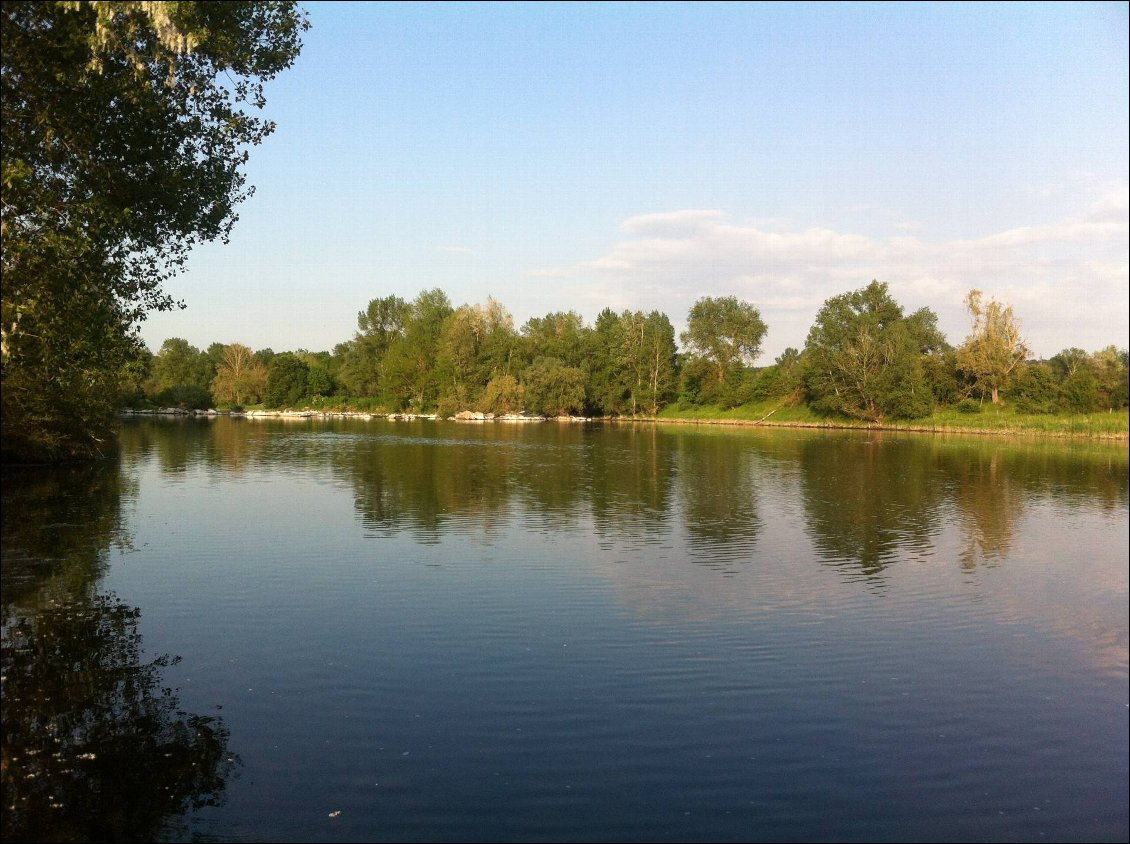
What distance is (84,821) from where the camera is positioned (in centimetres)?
818

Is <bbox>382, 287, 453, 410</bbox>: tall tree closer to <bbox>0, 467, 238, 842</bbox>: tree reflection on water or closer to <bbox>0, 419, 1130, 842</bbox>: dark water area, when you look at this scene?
<bbox>0, 419, 1130, 842</bbox>: dark water area

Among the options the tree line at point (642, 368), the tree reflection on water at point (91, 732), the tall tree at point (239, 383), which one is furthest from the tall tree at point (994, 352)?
the tall tree at point (239, 383)

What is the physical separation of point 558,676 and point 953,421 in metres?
94.4

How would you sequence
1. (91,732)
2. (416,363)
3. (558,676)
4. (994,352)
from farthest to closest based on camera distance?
(416,363) < (994,352) < (558,676) < (91,732)

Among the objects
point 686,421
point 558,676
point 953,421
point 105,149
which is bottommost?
point 558,676

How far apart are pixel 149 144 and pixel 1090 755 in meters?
19.3

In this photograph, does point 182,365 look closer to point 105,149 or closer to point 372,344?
point 372,344

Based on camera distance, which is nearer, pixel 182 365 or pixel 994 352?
pixel 994 352

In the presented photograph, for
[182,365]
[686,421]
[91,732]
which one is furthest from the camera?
[182,365]

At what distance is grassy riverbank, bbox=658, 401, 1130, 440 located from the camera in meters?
78.1

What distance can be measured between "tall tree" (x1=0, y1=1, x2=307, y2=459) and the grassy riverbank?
8117 cm

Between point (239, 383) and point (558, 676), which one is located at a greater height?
point (239, 383)

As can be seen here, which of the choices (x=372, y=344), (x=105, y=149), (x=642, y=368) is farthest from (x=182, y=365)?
(x=105, y=149)

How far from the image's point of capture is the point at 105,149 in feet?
53.1
